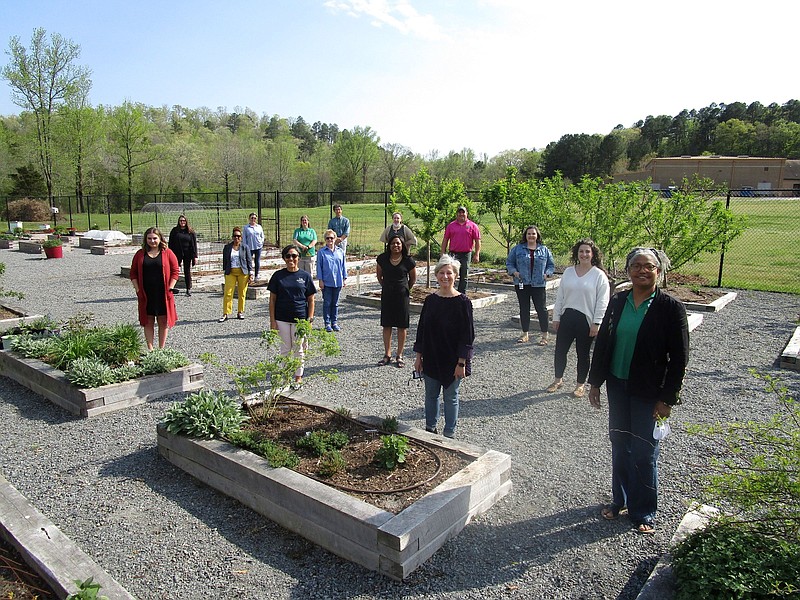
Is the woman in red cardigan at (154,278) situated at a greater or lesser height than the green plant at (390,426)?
greater

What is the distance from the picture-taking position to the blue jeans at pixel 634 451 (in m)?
3.94

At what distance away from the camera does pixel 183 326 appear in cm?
1047

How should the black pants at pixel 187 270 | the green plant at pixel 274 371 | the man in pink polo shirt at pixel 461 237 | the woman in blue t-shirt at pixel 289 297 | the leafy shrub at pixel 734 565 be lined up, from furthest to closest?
the black pants at pixel 187 270 < the man in pink polo shirt at pixel 461 237 < the woman in blue t-shirt at pixel 289 297 < the green plant at pixel 274 371 < the leafy shrub at pixel 734 565

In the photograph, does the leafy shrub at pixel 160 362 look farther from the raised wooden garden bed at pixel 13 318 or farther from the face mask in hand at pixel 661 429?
the face mask in hand at pixel 661 429

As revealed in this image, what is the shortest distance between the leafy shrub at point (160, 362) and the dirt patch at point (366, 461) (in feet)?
6.75

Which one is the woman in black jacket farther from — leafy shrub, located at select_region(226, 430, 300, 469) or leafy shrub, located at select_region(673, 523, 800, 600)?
leafy shrub, located at select_region(673, 523, 800, 600)

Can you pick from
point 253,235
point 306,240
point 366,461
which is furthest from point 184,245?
point 366,461

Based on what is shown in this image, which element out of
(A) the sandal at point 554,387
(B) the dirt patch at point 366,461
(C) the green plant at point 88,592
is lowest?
(A) the sandal at point 554,387

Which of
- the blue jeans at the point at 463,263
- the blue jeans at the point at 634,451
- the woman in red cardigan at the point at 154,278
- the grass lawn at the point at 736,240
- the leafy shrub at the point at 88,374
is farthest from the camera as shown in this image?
the grass lawn at the point at 736,240

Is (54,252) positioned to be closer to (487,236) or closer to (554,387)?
(487,236)

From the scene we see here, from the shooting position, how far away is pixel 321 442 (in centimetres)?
477

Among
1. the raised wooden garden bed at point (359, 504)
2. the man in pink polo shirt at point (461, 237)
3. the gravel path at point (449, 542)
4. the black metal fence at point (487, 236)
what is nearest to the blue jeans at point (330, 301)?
the gravel path at point (449, 542)

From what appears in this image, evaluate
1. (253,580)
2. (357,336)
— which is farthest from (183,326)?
(253,580)

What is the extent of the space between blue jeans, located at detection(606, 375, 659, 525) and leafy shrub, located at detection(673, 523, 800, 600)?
727 millimetres
